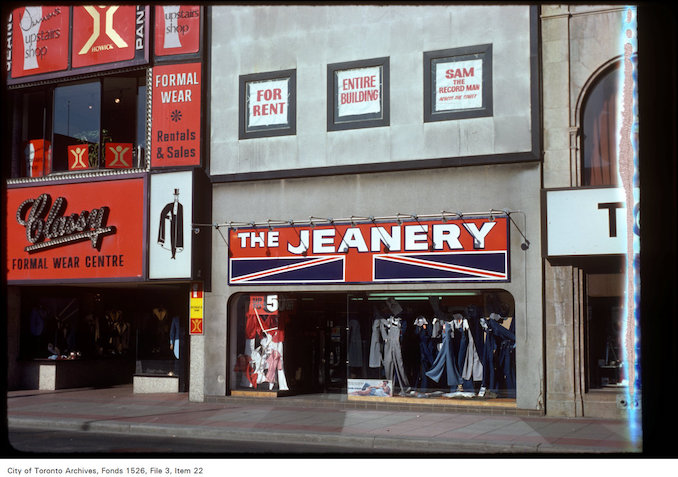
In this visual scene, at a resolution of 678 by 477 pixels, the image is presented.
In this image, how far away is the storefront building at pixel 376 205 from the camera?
671 inches

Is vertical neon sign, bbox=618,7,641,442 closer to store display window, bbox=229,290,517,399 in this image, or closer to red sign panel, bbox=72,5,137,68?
store display window, bbox=229,290,517,399

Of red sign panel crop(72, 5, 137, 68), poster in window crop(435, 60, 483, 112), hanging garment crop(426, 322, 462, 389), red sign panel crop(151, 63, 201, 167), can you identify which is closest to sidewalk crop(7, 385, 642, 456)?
hanging garment crop(426, 322, 462, 389)

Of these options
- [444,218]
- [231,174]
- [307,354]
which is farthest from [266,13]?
[307,354]

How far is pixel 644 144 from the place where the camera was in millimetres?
2973

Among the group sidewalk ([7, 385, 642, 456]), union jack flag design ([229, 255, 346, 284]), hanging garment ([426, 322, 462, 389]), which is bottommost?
sidewalk ([7, 385, 642, 456])

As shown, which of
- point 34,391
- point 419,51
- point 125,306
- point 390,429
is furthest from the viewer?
point 125,306

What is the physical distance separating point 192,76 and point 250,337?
265 inches

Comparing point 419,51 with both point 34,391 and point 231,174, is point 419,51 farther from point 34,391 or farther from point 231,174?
point 34,391

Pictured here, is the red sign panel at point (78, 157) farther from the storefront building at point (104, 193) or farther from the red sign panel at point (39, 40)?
the red sign panel at point (39, 40)

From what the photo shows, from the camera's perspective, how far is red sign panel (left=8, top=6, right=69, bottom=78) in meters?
22.0

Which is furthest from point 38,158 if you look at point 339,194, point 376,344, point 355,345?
point 376,344

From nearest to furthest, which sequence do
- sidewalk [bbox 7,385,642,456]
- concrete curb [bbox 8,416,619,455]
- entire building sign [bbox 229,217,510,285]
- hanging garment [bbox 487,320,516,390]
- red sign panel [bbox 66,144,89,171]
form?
concrete curb [bbox 8,416,619,455] → sidewalk [bbox 7,385,642,456] → hanging garment [bbox 487,320,516,390] → entire building sign [bbox 229,217,510,285] → red sign panel [bbox 66,144,89,171]

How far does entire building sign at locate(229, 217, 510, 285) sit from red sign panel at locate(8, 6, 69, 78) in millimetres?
7538

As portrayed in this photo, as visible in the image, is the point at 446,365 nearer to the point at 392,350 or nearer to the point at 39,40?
the point at 392,350
